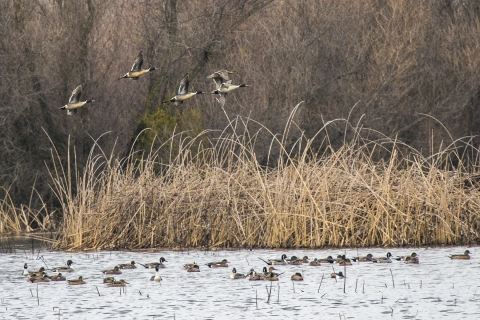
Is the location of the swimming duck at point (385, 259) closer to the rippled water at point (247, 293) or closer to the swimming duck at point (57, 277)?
the rippled water at point (247, 293)

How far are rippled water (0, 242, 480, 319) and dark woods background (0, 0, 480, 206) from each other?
8.63 meters

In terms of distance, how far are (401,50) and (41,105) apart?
8580 millimetres

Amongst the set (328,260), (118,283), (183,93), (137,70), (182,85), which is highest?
(137,70)

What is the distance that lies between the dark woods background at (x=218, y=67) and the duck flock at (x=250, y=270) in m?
8.88

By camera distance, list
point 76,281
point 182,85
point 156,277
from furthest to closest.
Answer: point 182,85 → point 156,277 → point 76,281

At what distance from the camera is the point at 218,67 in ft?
82.9

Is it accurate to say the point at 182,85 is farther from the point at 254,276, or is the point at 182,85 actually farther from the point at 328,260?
the point at 254,276

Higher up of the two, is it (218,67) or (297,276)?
(218,67)

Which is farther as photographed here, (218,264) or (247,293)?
(218,264)

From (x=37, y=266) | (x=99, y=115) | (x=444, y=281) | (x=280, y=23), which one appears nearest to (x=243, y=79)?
(x=280, y=23)

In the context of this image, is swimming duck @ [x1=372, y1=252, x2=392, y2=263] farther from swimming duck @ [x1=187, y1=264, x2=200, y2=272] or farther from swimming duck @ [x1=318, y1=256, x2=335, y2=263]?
swimming duck @ [x1=187, y1=264, x2=200, y2=272]

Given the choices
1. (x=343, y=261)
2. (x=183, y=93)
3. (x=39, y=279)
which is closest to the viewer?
(x=39, y=279)

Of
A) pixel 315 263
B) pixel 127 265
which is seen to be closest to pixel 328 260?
pixel 315 263

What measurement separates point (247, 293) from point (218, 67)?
13924 mm
